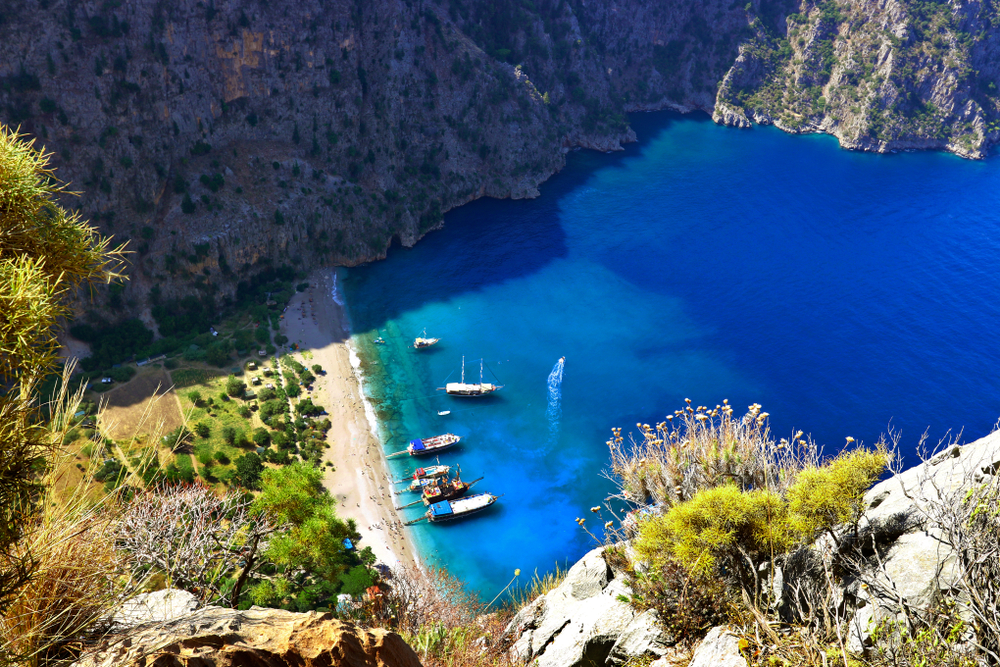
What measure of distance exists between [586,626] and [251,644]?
49.5 feet

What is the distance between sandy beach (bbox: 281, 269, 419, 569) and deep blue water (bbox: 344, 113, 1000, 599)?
7.45 ft

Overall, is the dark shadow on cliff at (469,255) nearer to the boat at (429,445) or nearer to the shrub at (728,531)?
the boat at (429,445)

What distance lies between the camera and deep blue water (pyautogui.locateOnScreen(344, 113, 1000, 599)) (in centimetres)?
5847

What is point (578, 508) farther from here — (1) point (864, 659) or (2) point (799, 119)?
(2) point (799, 119)

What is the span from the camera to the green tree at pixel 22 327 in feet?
27.6

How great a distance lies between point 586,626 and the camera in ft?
75.1

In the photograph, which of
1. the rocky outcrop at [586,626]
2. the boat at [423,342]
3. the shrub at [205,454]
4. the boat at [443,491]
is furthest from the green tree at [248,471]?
the rocky outcrop at [586,626]

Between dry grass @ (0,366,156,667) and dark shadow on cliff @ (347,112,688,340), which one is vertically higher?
dry grass @ (0,366,156,667)

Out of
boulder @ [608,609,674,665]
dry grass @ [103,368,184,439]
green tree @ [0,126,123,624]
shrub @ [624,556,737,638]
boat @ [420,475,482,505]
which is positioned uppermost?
green tree @ [0,126,123,624]

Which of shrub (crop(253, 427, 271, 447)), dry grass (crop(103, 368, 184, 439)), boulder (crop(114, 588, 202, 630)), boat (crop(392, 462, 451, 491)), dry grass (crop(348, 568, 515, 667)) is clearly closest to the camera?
boulder (crop(114, 588, 202, 630))

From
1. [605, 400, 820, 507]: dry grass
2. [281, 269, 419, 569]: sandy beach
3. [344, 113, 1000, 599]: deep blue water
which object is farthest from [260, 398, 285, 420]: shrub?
[605, 400, 820, 507]: dry grass

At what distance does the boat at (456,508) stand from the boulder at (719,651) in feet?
115

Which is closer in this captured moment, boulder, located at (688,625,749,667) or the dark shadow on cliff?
boulder, located at (688,625,749,667)

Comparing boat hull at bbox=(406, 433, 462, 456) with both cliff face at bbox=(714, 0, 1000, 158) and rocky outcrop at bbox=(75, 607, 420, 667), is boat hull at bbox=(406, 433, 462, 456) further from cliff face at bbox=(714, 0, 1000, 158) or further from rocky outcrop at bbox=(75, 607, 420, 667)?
cliff face at bbox=(714, 0, 1000, 158)
